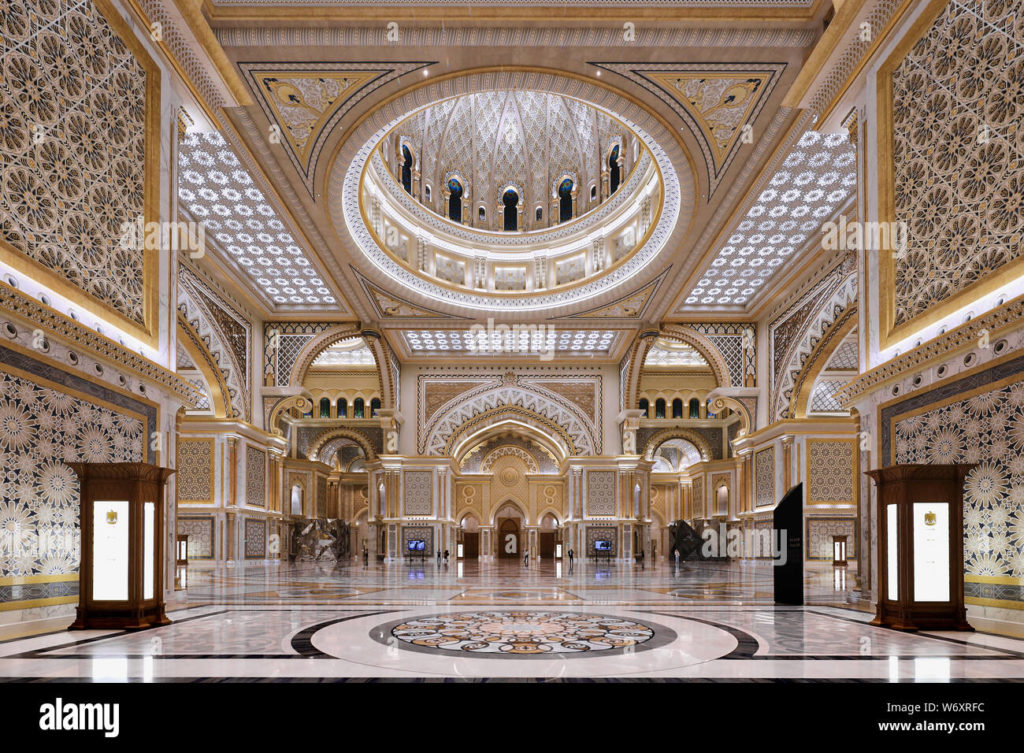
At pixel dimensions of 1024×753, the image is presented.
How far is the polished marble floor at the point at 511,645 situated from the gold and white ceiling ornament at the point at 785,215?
5687 millimetres

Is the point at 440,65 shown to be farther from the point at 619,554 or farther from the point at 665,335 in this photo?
the point at 619,554

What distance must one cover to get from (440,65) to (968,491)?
21.3 ft

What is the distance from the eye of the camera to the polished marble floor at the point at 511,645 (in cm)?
334

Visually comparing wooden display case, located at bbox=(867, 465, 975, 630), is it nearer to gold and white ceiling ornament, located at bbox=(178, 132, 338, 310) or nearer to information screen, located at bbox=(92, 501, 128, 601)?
information screen, located at bbox=(92, 501, 128, 601)

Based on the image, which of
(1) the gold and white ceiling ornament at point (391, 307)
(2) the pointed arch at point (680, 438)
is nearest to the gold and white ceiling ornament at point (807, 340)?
(1) the gold and white ceiling ornament at point (391, 307)

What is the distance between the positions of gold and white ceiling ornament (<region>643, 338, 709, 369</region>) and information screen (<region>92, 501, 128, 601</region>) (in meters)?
19.5

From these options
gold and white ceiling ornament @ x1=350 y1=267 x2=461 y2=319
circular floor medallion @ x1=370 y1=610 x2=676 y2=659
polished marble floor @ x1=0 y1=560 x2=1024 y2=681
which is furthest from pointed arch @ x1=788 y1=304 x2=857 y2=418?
circular floor medallion @ x1=370 y1=610 x2=676 y2=659

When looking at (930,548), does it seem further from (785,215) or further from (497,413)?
(497,413)

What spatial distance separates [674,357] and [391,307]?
1107 cm

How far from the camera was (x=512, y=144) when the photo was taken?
1878cm

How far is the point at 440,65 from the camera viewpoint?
786 centimetres

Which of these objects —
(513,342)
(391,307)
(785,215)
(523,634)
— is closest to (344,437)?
(513,342)
